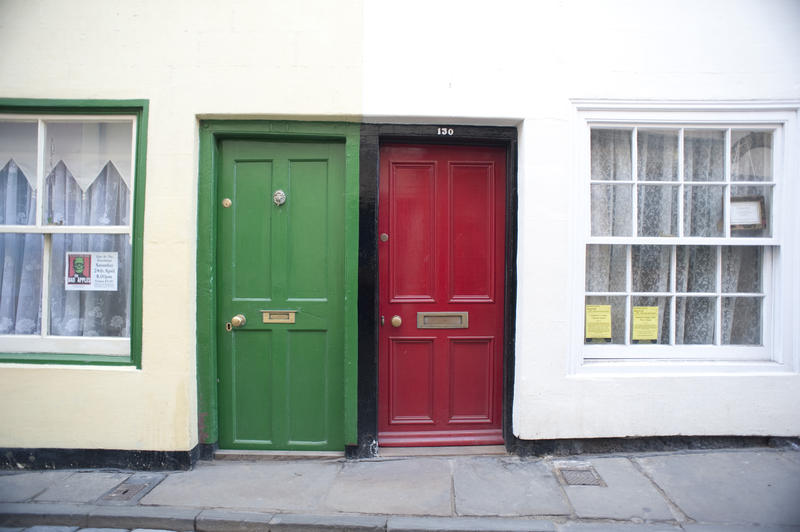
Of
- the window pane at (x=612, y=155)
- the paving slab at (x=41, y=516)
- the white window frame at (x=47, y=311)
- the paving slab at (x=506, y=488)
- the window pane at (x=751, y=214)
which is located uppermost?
the window pane at (x=612, y=155)

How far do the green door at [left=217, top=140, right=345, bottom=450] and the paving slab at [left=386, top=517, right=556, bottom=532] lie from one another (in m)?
1.17

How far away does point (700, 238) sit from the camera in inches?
159

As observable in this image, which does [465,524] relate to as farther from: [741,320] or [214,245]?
[741,320]

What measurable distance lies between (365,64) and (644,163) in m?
2.53

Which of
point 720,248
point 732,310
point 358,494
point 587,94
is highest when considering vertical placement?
point 587,94

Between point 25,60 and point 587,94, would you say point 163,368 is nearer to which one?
point 25,60

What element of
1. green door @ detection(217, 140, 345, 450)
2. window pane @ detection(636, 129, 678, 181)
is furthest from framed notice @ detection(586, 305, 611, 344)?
green door @ detection(217, 140, 345, 450)

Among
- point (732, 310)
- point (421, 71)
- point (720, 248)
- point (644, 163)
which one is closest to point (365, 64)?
point (421, 71)

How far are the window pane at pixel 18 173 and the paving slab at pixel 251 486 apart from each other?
2547 mm

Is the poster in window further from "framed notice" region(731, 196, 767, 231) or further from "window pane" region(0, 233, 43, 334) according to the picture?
"framed notice" region(731, 196, 767, 231)

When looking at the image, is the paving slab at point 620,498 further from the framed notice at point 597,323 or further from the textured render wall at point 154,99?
the textured render wall at point 154,99

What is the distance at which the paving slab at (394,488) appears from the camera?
128 inches

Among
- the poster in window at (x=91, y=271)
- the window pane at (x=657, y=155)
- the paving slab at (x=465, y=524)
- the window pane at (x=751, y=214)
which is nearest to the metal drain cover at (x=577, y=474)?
the paving slab at (x=465, y=524)

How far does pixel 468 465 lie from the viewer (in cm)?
383
